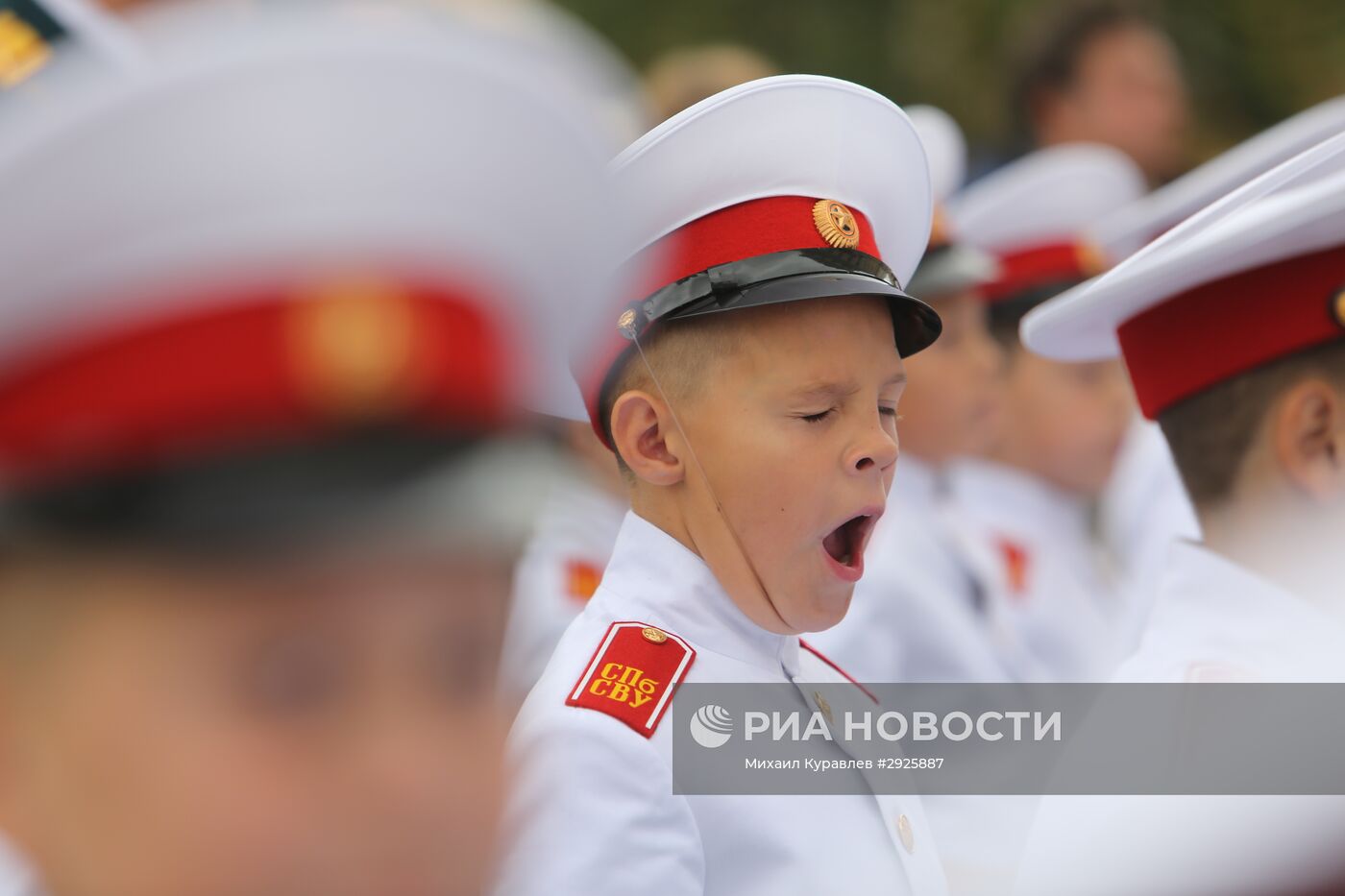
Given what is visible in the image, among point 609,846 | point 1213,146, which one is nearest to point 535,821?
point 609,846

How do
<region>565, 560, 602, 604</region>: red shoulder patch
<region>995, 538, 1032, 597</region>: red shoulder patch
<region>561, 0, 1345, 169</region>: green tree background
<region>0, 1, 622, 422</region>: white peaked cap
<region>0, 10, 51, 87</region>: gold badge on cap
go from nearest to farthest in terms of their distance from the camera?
<region>0, 1, 622, 422</region>: white peaked cap < <region>0, 10, 51, 87</region>: gold badge on cap < <region>565, 560, 602, 604</region>: red shoulder patch < <region>995, 538, 1032, 597</region>: red shoulder patch < <region>561, 0, 1345, 169</region>: green tree background

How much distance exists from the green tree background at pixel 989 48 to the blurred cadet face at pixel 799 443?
7.33 metres

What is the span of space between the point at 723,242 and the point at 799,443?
12.6 inches

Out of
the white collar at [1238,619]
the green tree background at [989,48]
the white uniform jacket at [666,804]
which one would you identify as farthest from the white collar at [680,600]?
the green tree background at [989,48]

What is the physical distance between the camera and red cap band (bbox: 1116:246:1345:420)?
2143 millimetres

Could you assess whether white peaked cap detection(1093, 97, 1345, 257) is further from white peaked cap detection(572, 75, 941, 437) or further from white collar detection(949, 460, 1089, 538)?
white peaked cap detection(572, 75, 941, 437)

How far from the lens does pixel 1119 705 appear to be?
2215 mm

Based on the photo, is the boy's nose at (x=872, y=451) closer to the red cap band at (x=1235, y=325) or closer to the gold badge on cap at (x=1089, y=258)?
the red cap band at (x=1235, y=325)

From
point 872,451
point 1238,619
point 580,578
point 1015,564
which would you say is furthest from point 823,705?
point 1015,564

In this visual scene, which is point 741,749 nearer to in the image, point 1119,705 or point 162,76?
point 1119,705

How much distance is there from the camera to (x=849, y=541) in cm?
205

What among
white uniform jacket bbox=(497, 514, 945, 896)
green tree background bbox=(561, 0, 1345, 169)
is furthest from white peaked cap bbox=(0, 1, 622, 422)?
green tree background bbox=(561, 0, 1345, 169)

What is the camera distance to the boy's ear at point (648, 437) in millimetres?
2029

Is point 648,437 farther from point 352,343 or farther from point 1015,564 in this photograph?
point 1015,564
